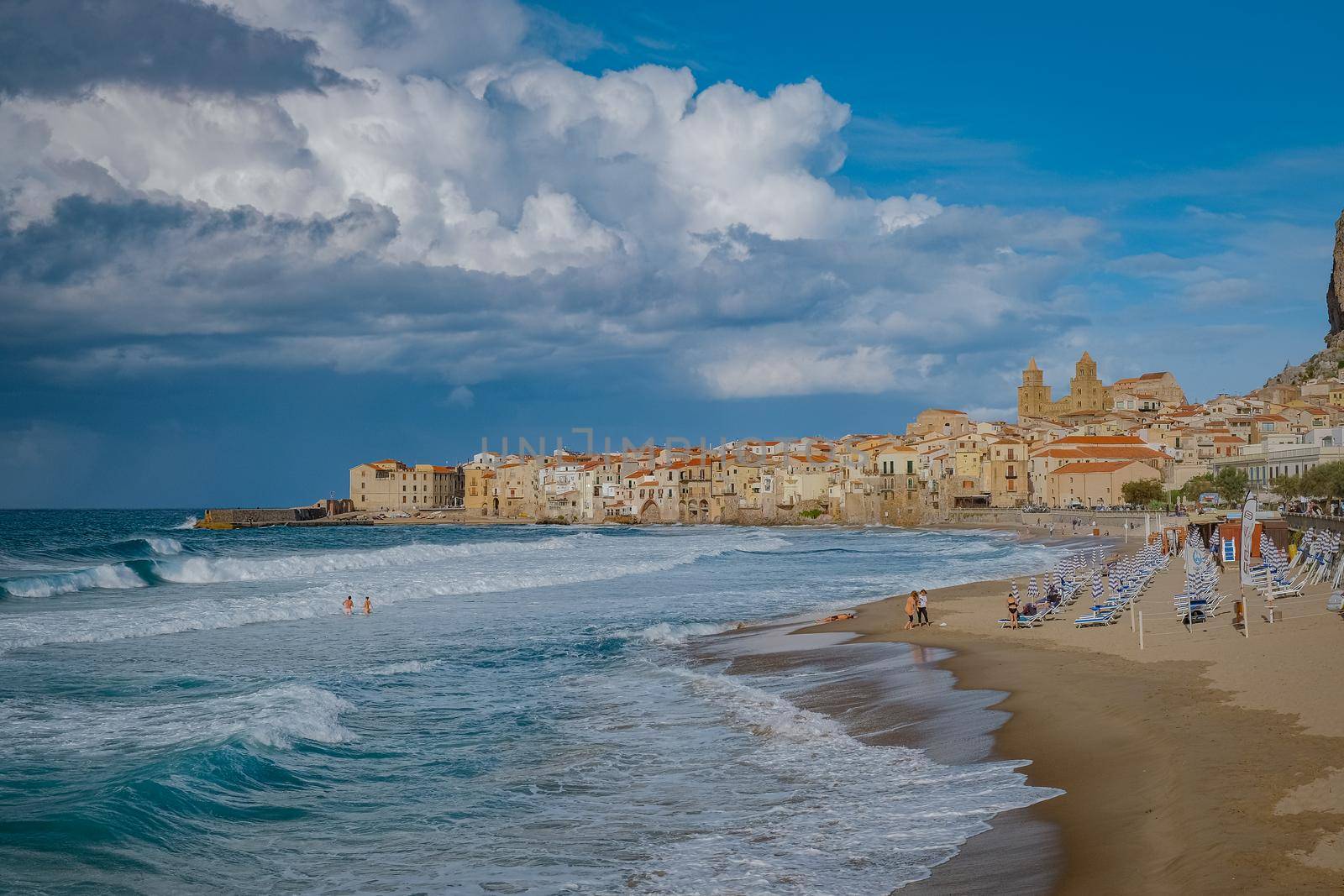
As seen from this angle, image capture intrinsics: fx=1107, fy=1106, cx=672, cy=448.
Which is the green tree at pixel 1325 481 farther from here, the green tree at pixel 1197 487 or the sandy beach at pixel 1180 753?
the sandy beach at pixel 1180 753

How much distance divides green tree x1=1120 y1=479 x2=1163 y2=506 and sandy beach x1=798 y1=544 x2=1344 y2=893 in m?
69.5

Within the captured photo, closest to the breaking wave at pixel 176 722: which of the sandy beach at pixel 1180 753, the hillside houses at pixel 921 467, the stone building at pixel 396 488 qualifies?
the sandy beach at pixel 1180 753

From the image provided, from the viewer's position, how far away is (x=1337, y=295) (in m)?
138

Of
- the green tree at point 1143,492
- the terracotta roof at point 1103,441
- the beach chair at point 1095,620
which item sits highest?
the terracotta roof at point 1103,441

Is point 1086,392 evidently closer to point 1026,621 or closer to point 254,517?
point 254,517

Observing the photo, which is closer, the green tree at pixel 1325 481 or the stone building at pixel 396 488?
the green tree at pixel 1325 481

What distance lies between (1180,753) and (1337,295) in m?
152

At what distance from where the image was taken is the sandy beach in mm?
7062

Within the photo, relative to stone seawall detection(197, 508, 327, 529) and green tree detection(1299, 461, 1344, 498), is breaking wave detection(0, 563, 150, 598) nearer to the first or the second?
green tree detection(1299, 461, 1344, 498)

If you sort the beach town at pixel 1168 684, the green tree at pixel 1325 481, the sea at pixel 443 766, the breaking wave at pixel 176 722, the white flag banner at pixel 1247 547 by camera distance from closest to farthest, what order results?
1. the beach town at pixel 1168 684
2. the sea at pixel 443 766
3. the breaking wave at pixel 176 722
4. the white flag banner at pixel 1247 547
5. the green tree at pixel 1325 481

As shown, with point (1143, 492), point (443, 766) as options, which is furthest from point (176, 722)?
point (1143, 492)

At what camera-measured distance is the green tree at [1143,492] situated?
83625 mm

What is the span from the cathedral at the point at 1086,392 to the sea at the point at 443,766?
133643 mm

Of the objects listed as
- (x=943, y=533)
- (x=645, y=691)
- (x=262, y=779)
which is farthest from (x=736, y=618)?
(x=943, y=533)
